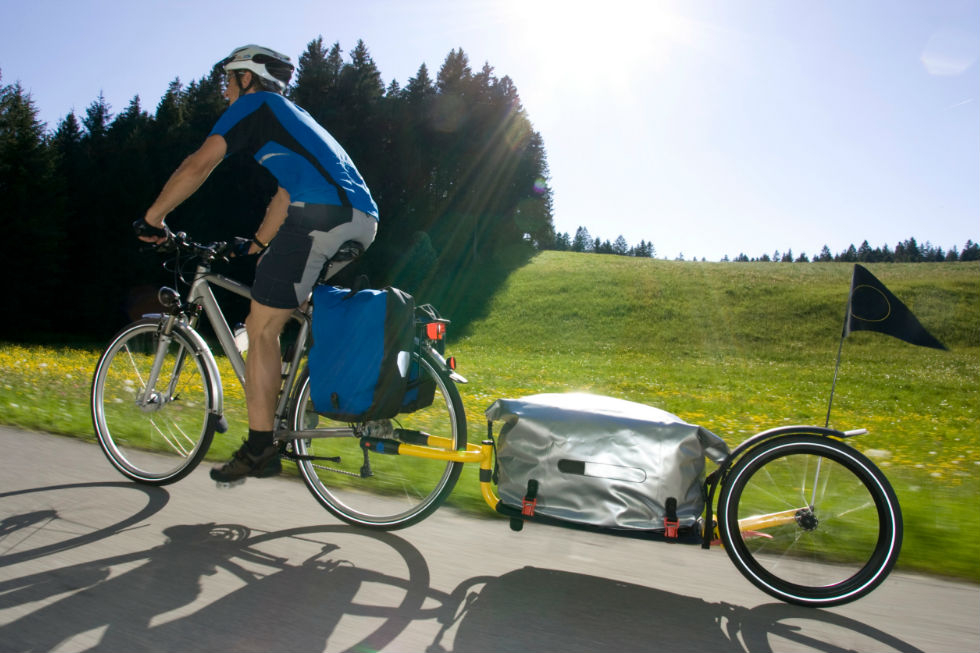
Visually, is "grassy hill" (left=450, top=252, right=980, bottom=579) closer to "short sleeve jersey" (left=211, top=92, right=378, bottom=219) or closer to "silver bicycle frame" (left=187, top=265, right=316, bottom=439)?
"silver bicycle frame" (left=187, top=265, right=316, bottom=439)

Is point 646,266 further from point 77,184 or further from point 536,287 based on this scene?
point 77,184

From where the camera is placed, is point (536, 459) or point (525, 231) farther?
point (525, 231)

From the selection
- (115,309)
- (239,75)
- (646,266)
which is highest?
(646,266)

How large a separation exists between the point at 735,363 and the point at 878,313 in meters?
23.4

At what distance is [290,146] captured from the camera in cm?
354

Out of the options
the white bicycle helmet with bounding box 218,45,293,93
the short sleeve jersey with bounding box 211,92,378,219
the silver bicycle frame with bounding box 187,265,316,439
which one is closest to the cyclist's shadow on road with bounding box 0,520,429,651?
the silver bicycle frame with bounding box 187,265,316,439

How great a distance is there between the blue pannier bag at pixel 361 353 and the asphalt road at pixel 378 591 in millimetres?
671

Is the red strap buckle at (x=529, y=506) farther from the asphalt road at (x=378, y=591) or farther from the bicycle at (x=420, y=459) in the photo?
the asphalt road at (x=378, y=591)

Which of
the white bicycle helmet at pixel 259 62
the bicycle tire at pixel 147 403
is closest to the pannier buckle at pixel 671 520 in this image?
the bicycle tire at pixel 147 403

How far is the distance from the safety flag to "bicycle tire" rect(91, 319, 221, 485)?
3467 mm

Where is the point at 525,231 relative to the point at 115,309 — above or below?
above

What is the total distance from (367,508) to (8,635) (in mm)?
1716

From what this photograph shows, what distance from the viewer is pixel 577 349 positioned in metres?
28.8

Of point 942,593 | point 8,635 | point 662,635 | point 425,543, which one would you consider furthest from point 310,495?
point 942,593
